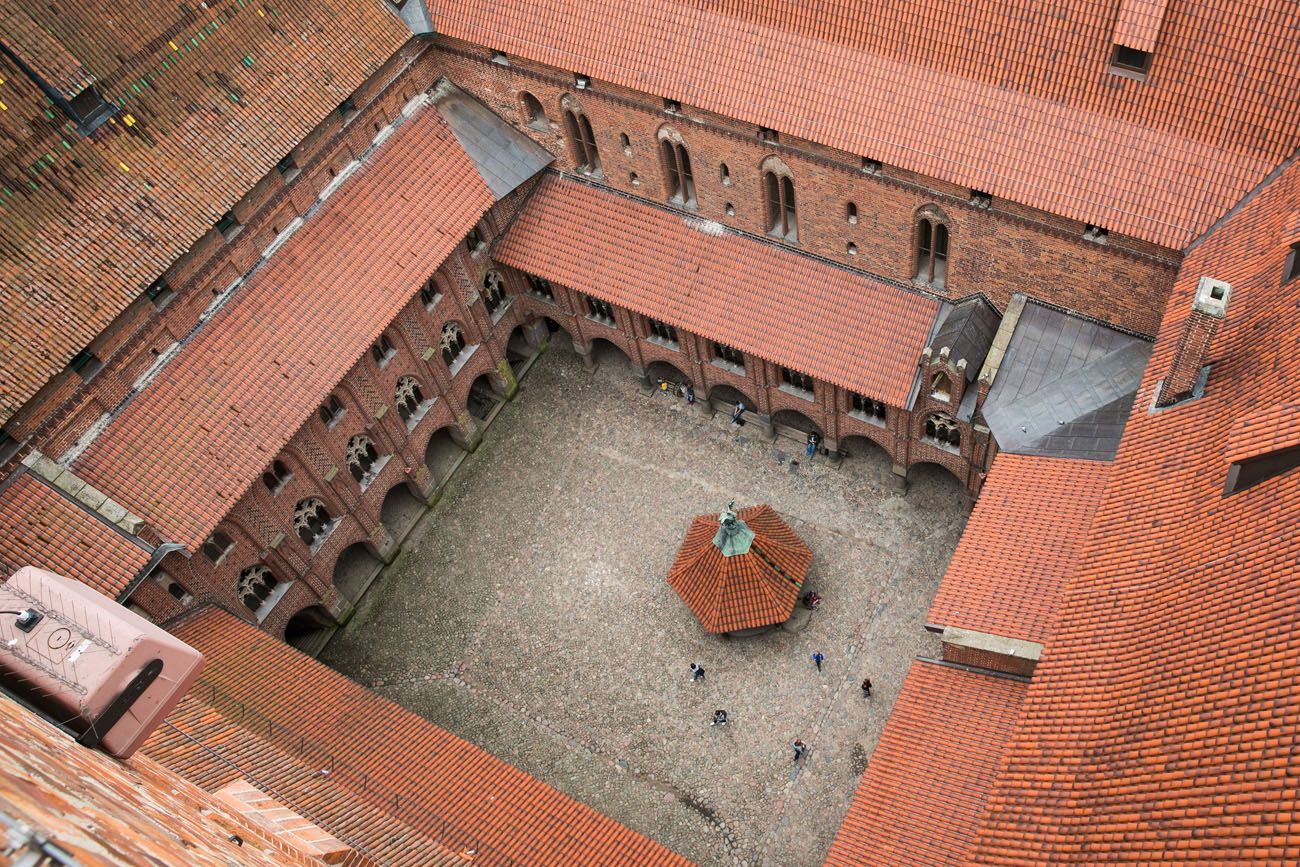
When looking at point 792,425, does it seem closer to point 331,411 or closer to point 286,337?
point 331,411

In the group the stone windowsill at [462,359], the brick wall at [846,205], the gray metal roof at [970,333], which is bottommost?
the stone windowsill at [462,359]

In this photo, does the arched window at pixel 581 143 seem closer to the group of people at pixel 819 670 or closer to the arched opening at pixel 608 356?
the arched opening at pixel 608 356

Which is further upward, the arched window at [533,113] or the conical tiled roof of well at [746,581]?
the arched window at [533,113]

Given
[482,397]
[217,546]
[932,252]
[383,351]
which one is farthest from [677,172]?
[217,546]

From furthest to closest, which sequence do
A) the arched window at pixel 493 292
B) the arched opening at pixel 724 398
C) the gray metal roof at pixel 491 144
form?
the arched opening at pixel 724 398, the arched window at pixel 493 292, the gray metal roof at pixel 491 144

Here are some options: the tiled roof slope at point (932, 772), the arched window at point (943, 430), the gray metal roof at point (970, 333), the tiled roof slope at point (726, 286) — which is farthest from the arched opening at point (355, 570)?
the gray metal roof at point (970, 333)

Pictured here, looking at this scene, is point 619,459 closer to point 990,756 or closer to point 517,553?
point 517,553
